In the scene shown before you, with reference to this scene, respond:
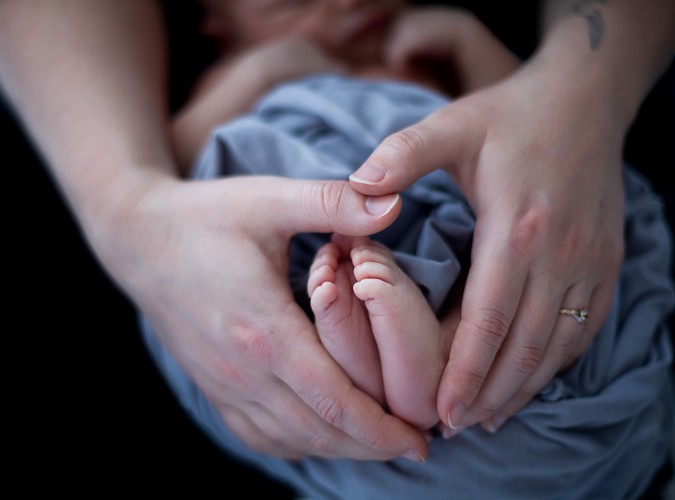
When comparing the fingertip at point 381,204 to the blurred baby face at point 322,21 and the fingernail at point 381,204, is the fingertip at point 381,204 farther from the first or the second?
the blurred baby face at point 322,21

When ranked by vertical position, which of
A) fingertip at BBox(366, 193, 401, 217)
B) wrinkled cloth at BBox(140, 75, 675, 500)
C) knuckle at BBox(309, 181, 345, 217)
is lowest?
wrinkled cloth at BBox(140, 75, 675, 500)

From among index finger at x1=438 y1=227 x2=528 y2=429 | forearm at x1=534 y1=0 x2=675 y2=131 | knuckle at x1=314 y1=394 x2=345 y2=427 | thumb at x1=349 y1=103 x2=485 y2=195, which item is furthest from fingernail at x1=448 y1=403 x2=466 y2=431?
forearm at x1=534 y1=0 x2=675 y2=131

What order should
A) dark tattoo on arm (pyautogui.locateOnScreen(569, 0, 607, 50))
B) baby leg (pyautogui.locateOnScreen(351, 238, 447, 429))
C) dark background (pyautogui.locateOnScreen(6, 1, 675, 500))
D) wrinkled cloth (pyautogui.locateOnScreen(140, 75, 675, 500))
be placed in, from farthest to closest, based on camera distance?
dark background (pyautogui.locateOnScreen(6, 1, 675, 500)) → dark tattoo on arm (pyautogui.locateOnScreen(569, 0, 607, 50)) → wrinkled cloth (pyautogui.locateOnScreen(140, 75, 675, 500)) → baby leg (pyautogui.locateOnScreen(351, 238, 447, 429))

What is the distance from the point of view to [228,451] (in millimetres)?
896

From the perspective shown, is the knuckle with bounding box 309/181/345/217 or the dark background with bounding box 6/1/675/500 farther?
the dark background with bounding box 6/1/675/500

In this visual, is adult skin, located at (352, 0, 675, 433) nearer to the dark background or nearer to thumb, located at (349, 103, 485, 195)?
thumb, located at (349, 103, 485, 195)

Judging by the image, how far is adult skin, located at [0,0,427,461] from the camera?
572 millimetres

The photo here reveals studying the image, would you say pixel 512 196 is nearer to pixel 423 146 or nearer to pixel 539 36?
pixel 423 146

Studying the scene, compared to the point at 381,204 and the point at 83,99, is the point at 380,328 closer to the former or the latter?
the point at 381,204

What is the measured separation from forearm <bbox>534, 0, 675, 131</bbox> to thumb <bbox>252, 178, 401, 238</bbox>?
0.32m

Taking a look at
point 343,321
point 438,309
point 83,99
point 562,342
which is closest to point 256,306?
point 343,321

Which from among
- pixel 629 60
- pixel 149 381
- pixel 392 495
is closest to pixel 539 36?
pixel 629 60

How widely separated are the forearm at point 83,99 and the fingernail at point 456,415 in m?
0.48

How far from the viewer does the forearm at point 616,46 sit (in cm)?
71
